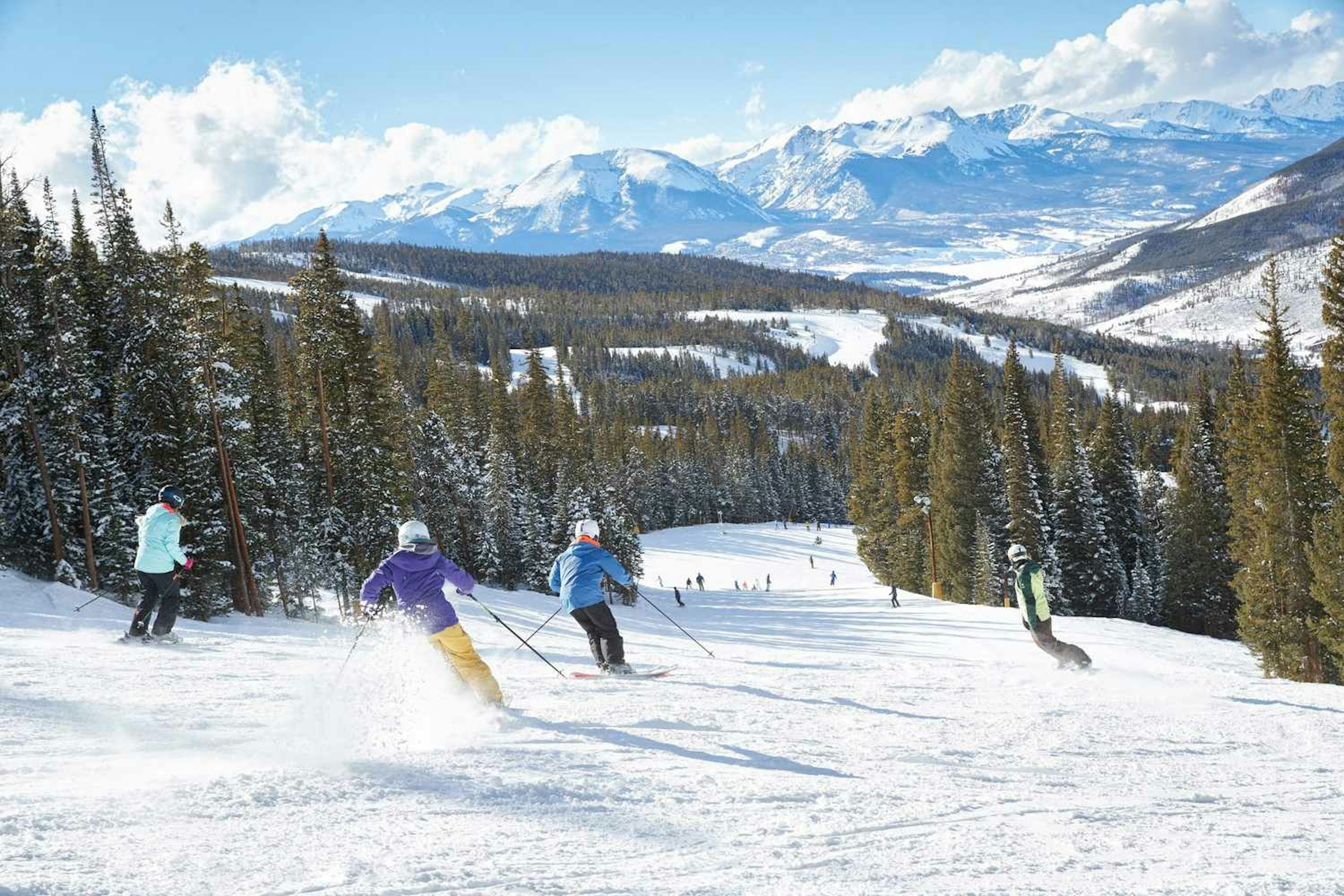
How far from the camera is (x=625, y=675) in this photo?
33.9ft

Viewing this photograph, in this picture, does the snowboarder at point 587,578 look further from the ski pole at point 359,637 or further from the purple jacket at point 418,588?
the ski pole at point 359,637

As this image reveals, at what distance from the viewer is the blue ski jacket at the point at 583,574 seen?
9.77 m

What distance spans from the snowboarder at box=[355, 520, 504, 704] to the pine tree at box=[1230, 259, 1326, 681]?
973 inches

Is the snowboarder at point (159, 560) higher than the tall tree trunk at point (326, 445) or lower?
lower

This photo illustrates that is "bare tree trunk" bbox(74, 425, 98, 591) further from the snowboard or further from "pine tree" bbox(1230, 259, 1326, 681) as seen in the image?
"pine tree" bbox(1230, 259, 1326, 681)

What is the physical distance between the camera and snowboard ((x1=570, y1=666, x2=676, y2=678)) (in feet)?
33.4

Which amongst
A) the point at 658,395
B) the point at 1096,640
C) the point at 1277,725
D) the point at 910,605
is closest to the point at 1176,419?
the point at 658,395

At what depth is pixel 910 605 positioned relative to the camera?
32594 mm

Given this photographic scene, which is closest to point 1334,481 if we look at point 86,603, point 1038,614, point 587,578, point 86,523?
point 1038,614

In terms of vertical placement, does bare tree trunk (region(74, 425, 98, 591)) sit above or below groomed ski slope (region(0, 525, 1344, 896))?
above

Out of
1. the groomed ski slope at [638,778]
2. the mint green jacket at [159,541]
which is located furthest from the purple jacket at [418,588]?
the mint green jacket at [159,541]

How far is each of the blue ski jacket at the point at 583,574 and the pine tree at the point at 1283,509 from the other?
2287cm

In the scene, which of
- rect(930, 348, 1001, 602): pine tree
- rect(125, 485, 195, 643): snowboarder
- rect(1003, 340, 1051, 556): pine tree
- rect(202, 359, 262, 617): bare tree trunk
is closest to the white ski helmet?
rect(125, 485, 195, 643): snowboarder

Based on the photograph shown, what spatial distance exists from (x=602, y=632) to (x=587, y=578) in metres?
0.94
